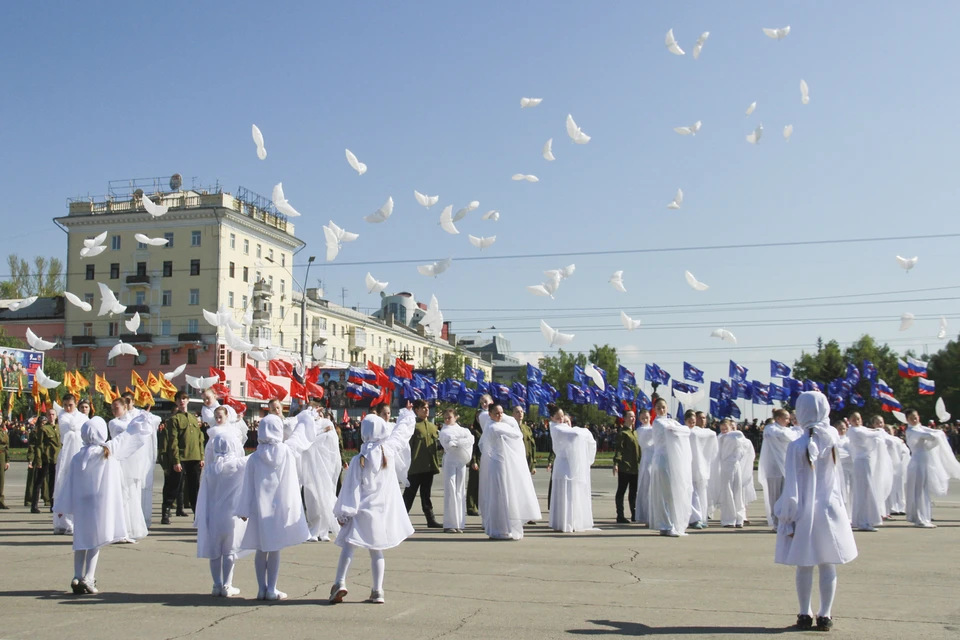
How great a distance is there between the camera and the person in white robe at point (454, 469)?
14.7 metres

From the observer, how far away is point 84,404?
48.7 ft

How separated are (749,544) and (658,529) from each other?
4.95ft

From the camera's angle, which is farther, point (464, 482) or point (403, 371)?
point (403, 371)

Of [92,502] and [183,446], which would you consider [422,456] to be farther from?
[92,502]

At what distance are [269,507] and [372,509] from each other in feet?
3.00

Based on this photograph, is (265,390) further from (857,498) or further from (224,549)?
(224,549)

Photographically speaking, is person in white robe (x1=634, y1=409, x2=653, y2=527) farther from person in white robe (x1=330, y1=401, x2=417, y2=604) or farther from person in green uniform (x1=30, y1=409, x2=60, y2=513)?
person in green uniform (x1=30, y1=409, x2=60, y2=513)

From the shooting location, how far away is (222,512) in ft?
28.8

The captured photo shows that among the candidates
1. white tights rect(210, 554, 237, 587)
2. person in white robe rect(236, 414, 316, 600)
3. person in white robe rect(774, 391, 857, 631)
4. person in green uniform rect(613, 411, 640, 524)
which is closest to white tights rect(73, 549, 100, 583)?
white tights rect(210, 554, 237, 587)

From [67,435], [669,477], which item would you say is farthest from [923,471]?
[67,435]

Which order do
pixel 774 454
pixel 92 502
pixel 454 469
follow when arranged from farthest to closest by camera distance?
1. pixel 454 469
2. pixel 774 454
3. pixel 92 502

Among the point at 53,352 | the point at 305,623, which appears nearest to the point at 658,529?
the point at 305,623

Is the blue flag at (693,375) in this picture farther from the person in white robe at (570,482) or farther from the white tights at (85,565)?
the white tights at (85,565)

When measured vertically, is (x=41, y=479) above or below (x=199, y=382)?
below
